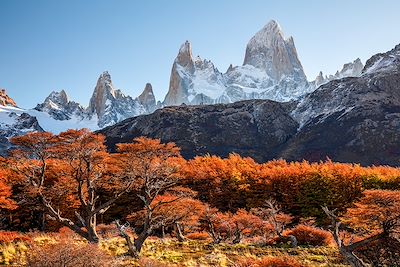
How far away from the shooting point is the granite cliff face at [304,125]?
5448 inches

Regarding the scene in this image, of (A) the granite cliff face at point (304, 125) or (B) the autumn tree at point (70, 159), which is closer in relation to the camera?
(B) the autumn tree at point (70, 159)

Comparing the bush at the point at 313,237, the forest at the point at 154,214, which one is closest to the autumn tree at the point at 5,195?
the forest at the point at 154,214

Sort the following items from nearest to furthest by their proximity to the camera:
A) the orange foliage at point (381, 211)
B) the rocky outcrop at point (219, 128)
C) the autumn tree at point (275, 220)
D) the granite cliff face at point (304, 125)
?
the orange foliage at point (381, 211)
the autumn tree at point (275, 220)
the granite cliff face at point (304, 125)
the rocky outcrop at point (219, 128)

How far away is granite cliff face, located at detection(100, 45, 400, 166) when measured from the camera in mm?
138375

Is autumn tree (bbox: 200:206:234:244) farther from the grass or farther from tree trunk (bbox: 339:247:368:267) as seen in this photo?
tree trunk (bbox: 339:247:368:267)

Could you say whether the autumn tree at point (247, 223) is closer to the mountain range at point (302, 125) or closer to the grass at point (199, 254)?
the grass at point (199, 254)

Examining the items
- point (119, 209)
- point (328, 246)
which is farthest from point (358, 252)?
point (119, 209)

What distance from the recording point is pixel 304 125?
168m

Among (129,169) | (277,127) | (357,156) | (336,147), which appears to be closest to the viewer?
(129,169)

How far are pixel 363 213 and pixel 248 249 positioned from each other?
13.2 metres

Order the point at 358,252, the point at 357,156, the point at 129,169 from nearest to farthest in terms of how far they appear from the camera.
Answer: the point at 358,252
the point at 129,169
the point at 357,156

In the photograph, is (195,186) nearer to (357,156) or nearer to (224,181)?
(224,181)

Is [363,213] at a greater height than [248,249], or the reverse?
[363,213]

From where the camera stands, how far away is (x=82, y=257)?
12.8 metres
